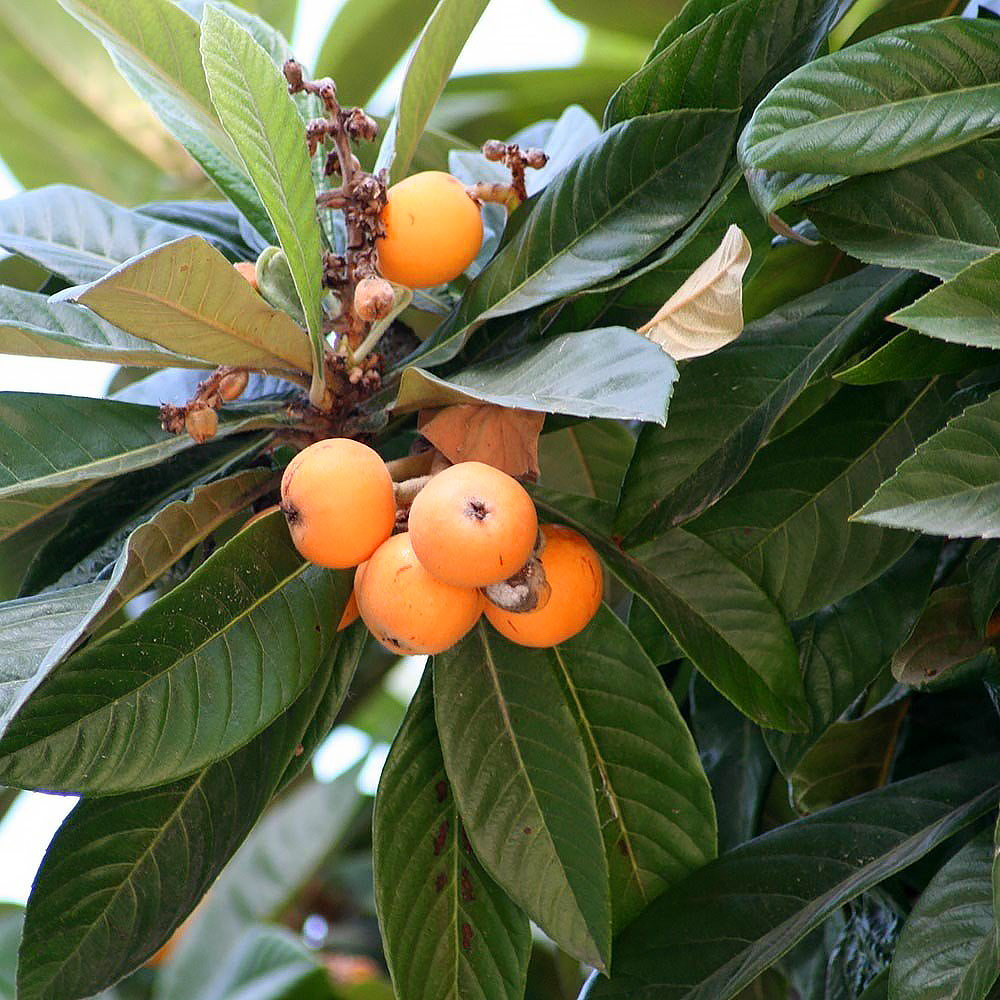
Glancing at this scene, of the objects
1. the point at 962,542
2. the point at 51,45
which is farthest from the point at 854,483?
the point at 51,45

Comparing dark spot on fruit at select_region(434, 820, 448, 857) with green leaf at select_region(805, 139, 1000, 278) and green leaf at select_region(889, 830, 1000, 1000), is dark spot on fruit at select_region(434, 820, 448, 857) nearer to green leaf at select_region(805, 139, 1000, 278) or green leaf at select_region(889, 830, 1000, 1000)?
green leaf at select_region(889, 830, 1000, 1000)

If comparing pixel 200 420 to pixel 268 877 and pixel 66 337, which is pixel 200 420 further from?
pixel 268 877

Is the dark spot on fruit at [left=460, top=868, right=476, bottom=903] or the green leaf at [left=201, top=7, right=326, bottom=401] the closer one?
the green leaf at [left=201, top=7, right=326, bottom=401]

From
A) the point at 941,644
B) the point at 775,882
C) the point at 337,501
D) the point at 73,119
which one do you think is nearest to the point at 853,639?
the point at 941,644

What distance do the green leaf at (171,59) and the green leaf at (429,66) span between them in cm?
13

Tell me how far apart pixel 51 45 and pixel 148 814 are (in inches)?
52.8

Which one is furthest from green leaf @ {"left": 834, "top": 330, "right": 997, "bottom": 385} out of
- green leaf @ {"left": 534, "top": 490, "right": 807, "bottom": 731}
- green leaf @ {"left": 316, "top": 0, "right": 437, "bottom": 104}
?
green leaf @ {"left": 316, "top": 0, "right": 437, "bottom": 104}

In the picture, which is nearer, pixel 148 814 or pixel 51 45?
pixel 148 814

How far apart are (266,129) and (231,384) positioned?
0.57ft

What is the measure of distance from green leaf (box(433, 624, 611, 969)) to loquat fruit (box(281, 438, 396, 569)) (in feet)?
0.59

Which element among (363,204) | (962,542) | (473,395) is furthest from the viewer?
(962,542)

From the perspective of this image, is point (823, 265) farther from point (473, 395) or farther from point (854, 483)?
point (473, 395)

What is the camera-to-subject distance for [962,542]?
0.93 m

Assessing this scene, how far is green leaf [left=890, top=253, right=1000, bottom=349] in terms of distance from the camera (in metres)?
0.62
